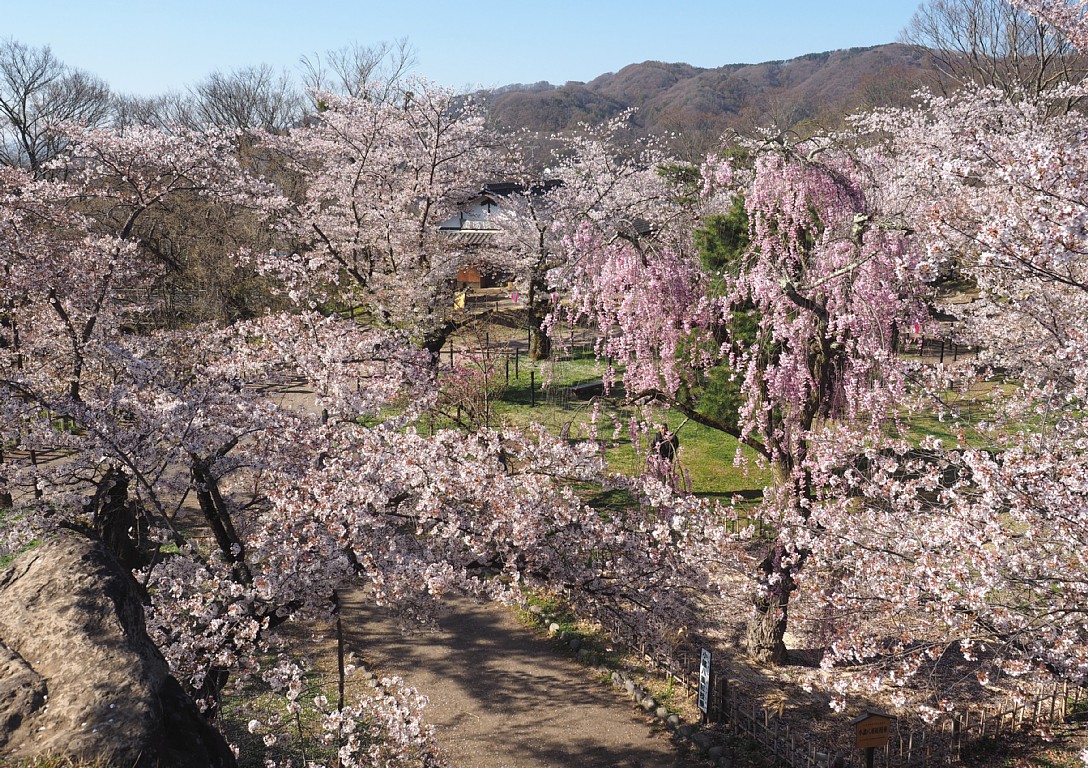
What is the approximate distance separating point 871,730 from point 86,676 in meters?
6.01

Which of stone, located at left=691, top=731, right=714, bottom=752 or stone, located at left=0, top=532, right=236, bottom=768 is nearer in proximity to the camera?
stone, located at left=0, top=532, right=236, bottom=768

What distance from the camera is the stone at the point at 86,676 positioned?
12.0 ft

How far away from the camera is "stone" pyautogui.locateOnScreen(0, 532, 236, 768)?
3654 millimetres

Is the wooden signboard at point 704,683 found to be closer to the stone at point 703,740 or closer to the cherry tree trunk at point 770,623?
the stone at point 703,740

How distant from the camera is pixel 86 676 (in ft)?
13.0

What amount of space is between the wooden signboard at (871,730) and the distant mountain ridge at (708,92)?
208ft

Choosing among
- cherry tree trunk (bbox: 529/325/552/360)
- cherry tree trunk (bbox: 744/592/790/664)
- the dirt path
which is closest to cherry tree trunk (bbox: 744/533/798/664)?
cherry tree trunk (bbox: 744/592/790/664)

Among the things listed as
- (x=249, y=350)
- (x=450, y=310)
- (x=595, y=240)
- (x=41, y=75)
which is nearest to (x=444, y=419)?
(x=450, y=310)

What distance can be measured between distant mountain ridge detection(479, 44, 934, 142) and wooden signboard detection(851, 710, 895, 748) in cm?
6339

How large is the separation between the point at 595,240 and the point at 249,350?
560 centimetres

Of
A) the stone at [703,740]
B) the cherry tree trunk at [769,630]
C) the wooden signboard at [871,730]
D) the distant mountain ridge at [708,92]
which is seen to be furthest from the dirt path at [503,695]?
the distant mountain ridge at [708,92]

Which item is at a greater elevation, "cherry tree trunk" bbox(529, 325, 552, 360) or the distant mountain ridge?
the distant mountain ridge

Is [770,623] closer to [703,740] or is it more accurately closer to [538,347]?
[703,740]

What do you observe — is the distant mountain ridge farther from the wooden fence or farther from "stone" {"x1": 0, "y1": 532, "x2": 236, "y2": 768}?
"stone" {"x1": 0, "y1": 532, "x2": 236, "y2": 768}
